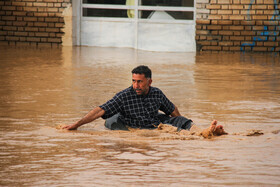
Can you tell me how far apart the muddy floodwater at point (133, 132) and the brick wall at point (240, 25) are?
2.51m

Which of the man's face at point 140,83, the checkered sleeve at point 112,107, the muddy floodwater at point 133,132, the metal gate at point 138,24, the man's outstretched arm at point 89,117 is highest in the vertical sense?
the metal gate at point 138,24

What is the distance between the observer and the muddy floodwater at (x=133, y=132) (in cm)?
406

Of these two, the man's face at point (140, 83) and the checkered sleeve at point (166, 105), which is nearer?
the man's face at point (140, 83)

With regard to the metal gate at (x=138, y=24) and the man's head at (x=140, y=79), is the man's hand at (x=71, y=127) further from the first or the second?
the metal gate at (x=138, y=24)

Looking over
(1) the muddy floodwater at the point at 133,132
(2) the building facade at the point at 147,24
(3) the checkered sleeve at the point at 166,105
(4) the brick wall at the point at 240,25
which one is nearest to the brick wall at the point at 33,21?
(2) the building facade at the point at 147,24

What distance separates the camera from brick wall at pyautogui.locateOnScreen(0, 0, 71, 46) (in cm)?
1502

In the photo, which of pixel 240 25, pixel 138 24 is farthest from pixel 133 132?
pixel 138 24

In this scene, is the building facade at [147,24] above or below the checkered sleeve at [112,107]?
above

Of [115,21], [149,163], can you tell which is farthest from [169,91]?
[115,21]

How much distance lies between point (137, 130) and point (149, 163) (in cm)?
123

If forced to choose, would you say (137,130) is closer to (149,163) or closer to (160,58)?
(149,163)

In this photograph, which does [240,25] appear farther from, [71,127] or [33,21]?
[71,127]

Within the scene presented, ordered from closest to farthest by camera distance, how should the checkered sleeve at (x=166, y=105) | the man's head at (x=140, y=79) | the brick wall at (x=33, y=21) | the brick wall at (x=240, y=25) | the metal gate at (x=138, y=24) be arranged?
1. the man's head at (x=140, y=79)
2. the checkered sleeve at (x=166, y=105)
3. the brick wall at (x=240, y=25)
4. the metal gate at (x=138, y=24)
5. the brick wall at (x=33, y=21)

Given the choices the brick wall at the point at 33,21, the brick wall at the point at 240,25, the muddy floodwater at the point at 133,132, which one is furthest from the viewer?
the brick wall at the point at 33,21
